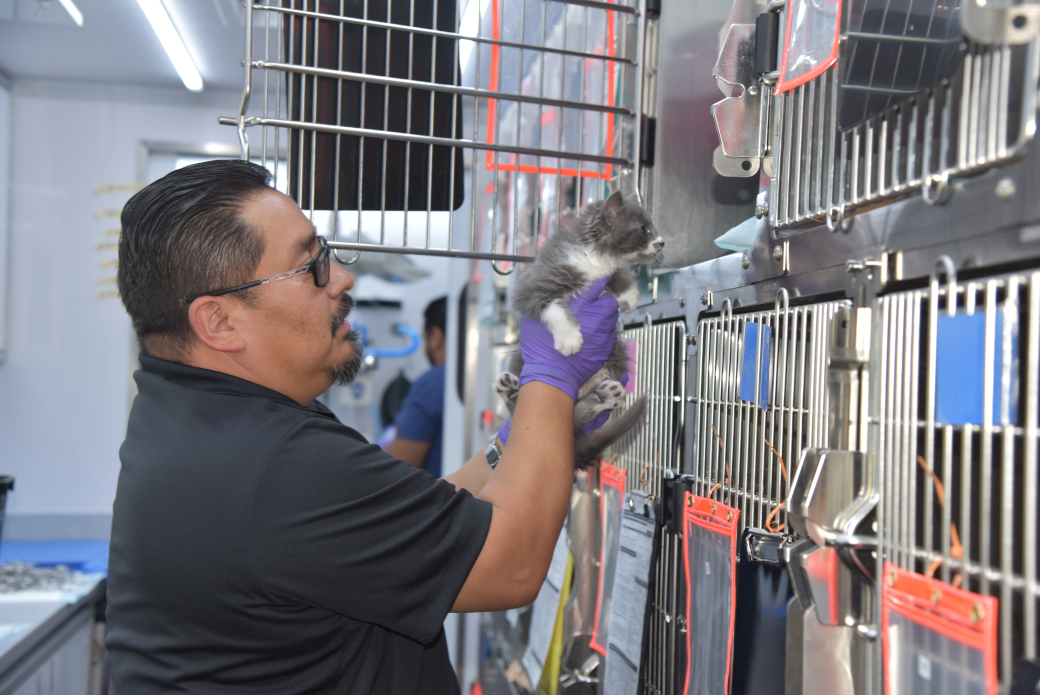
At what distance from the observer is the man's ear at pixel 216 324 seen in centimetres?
101

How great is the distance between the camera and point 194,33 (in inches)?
111

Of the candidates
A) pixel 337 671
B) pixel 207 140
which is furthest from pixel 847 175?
pixel 207 140

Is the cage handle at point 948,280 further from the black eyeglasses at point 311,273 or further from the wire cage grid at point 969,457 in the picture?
the black eyeglasses at point 311,273

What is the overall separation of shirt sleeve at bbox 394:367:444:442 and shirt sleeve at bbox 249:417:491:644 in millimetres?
2661

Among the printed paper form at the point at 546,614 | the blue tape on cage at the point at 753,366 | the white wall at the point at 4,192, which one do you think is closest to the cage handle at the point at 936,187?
the blue tape on cage at the point at 753,366

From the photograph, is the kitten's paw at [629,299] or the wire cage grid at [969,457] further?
the kitten's paw at [629,299]

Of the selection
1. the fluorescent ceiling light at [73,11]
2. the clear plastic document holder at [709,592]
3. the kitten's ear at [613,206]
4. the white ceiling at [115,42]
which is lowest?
the clear plastic document holder at [709,592]

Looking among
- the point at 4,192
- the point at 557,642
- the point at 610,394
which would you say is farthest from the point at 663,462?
the point at 4,192

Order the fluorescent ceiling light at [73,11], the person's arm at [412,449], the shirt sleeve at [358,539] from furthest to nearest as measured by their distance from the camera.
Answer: the person's arm at [412,449], the fluorescent ceiling light at [73,11], the shirt sleeve at [358,539]

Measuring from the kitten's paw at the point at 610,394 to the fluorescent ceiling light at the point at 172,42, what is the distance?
89.4 inches

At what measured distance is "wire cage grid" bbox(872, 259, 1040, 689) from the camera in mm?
492

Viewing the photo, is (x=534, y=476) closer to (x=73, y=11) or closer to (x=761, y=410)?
(x=761, y=410)

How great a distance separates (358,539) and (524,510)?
8.3 inches

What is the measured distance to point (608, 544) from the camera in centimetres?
131
